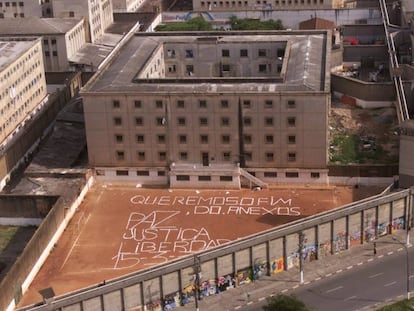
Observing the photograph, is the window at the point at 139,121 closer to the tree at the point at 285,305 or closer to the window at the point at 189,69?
the window at the point at 189,69

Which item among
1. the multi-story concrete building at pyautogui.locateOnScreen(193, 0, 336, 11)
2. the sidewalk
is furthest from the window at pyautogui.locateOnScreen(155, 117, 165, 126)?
the multi-story concrete building at pyautogui.locateOnScreen(193, 0, 336, 11)

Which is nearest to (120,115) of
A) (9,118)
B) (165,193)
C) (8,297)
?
(165,193)

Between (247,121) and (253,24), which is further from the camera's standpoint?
(253,24)

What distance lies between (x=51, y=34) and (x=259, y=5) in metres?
55.1

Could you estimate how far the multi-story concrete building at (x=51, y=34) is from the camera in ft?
468

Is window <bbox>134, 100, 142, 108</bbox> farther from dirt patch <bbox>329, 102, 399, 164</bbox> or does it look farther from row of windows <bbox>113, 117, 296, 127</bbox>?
dirt patch <bbox>329, 102, 399, 164</bbox>

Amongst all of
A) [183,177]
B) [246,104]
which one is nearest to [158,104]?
[183,177]

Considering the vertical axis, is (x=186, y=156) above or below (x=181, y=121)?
below

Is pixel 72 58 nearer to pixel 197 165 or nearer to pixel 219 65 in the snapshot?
pixel 219 65

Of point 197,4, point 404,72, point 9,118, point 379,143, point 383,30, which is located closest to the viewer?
point 379,143

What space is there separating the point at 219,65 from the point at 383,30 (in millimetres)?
50933

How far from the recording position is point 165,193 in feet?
331

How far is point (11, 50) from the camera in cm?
12262

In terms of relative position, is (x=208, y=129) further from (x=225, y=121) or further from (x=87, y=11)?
(x=87, y=11)
